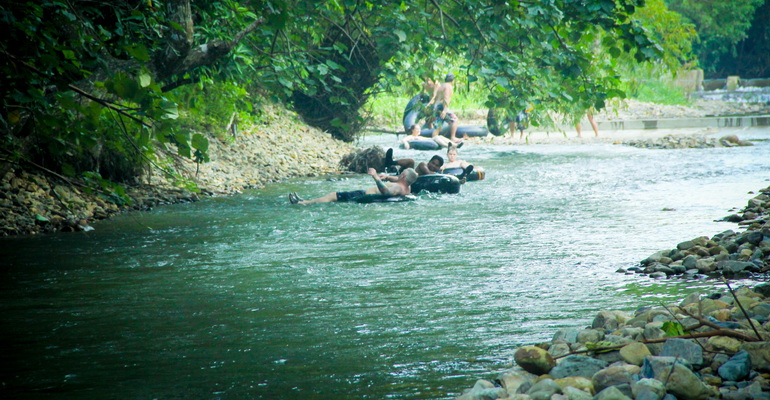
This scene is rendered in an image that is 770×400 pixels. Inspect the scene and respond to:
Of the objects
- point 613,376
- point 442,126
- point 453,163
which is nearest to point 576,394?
point 613,376

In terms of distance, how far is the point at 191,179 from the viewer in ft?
41.6

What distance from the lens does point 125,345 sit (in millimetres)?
5191

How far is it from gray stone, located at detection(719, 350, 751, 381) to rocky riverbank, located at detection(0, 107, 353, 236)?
4.27 metres

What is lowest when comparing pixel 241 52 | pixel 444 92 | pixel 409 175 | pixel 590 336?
pixel 590 336

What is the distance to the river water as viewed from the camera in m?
4.60

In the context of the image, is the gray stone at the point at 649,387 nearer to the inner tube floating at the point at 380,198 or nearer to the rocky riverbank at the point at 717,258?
the rocky riverbank at the point at 717,258

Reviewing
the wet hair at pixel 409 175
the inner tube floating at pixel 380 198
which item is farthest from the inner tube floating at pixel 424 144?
the inner tube floating at pixel 380 198

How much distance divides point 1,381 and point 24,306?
1897 millimetres

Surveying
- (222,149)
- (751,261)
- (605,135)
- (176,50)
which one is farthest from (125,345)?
(605,135)

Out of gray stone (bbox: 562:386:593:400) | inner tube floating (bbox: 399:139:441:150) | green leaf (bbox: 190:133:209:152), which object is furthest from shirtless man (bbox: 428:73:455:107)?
gray stone (bbox: 562:386:593:400)

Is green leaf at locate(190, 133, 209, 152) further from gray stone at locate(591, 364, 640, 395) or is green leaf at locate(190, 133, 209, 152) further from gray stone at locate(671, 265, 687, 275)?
gray stone at locate(671, 265, 687, 275)

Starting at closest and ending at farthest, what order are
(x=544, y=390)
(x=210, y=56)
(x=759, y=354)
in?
(x=544, y=390), (x=759, y=354), (x=210, y=56)

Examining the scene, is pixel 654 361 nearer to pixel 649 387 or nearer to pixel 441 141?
pixel 649 387

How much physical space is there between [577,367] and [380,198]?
8948 millimetres
